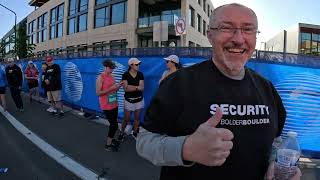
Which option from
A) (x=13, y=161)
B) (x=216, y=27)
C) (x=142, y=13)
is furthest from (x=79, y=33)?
(x=216, y=27)

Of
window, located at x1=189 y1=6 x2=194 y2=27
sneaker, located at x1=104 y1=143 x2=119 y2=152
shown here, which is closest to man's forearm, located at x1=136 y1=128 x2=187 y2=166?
sneaker, located at x1=104 y1=143 x2=119 y2=152

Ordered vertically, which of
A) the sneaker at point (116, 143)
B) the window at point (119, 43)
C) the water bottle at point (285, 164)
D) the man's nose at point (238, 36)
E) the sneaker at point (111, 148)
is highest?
the window at point (119, 43)

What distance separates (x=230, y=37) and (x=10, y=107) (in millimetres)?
14053

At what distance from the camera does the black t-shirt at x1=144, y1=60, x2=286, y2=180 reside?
2.02 meters

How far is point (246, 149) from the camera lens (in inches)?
81.9

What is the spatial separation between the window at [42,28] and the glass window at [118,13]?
26.8m

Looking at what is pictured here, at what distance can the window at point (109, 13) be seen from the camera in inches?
1510

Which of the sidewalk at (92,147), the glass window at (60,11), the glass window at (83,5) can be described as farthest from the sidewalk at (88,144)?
the glass window at (60,11)

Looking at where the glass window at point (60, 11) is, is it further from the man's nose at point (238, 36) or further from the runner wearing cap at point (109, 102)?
the man's nose at point (238, 36)

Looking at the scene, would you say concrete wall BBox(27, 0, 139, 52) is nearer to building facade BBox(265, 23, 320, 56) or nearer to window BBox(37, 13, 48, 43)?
window BBox(37, 13, 48, 43)

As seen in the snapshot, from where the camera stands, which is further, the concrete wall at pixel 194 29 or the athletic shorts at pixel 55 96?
the concrete wall at pixel 194 29

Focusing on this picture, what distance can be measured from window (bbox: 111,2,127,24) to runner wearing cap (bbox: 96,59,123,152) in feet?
99.4

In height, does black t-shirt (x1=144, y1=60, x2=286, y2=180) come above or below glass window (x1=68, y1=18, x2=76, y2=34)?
below

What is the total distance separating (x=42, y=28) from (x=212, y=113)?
67.5m
